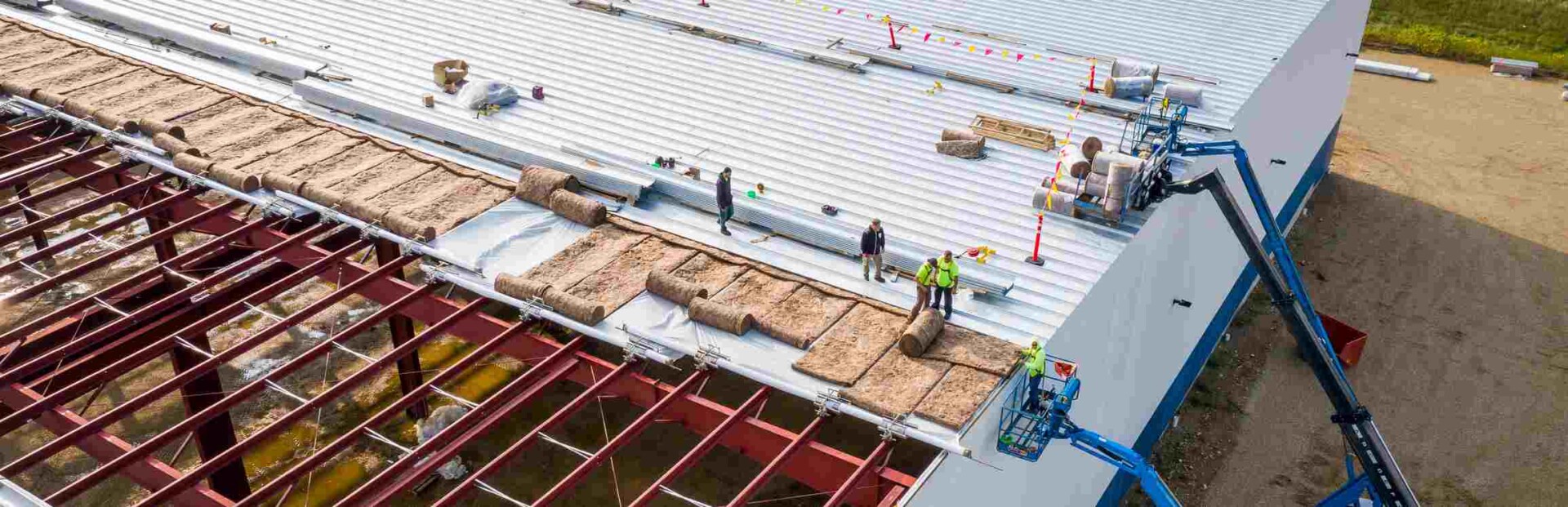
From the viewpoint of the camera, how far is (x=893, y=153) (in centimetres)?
2366

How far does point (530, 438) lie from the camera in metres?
15.0

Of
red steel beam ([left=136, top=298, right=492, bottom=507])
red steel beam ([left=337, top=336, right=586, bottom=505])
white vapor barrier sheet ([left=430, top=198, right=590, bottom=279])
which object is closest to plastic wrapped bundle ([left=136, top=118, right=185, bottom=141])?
white vapor barrier sheet ([left=430, top=198, right=590, bottom=279])

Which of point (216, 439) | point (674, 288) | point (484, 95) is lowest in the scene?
point (216, 439)

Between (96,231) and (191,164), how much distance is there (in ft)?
9.71

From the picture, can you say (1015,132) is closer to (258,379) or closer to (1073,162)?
(1073,162)

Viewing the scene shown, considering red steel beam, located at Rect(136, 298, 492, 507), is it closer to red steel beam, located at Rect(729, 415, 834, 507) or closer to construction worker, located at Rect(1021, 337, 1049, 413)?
red steel beam, located at Rect(729, 415, 834, 507)

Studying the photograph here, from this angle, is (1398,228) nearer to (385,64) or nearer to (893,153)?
(893,153)

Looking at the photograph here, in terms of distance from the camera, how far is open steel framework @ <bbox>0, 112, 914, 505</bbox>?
14.2 m

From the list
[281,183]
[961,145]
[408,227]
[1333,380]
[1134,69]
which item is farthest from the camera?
[1134,69]

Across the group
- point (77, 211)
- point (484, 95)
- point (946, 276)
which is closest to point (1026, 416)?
point (946, 276)

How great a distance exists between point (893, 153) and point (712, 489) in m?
7.85

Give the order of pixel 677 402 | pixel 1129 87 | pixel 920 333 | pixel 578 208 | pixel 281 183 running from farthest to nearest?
pixel 1129 87 < pixel 281 183 < pixel 578 208 < pixel 920 333 < pixel 677 402

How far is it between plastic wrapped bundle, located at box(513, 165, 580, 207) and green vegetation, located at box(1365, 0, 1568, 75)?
148 feet

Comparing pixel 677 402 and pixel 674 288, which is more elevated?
pixel 674 288
